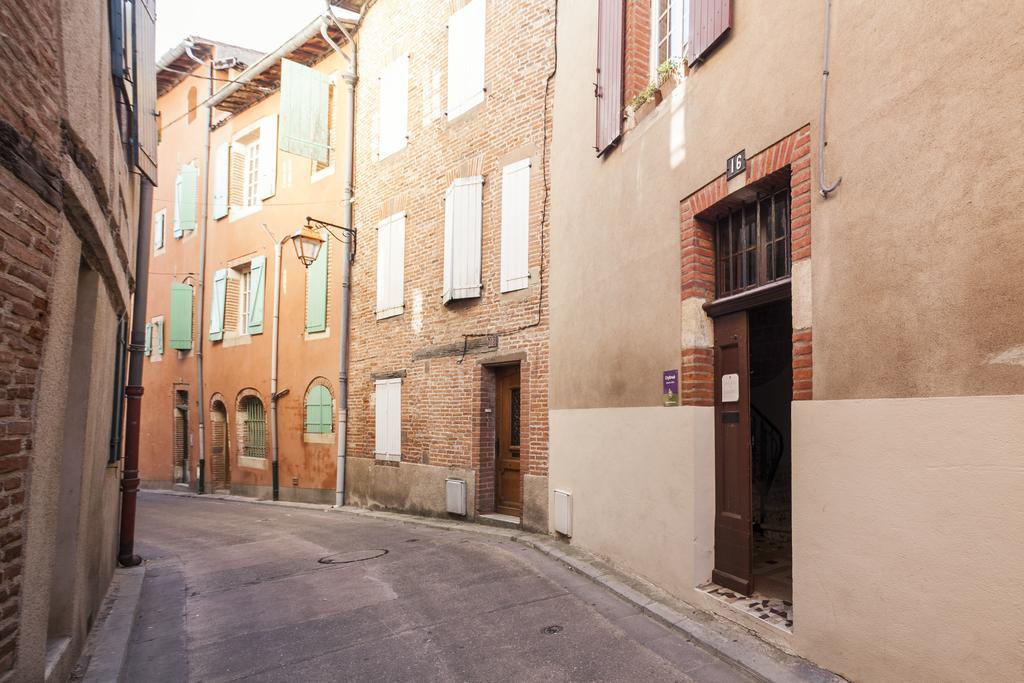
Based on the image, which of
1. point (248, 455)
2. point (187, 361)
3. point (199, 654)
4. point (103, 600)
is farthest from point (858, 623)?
point (187, 361)

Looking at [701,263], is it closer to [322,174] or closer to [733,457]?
[733,457]

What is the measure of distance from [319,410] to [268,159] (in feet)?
20.0

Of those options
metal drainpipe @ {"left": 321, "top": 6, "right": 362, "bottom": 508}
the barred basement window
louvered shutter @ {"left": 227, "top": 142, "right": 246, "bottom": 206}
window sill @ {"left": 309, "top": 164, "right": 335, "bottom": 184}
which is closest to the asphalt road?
metal drainpipe @ {"left": 321, "top": 6, "right": 362, "bottom": 508}

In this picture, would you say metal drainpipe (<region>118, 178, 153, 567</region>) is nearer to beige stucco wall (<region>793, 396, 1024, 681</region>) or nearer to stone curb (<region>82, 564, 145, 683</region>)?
stone curb (<region>82, 564, 145, 683</region>)

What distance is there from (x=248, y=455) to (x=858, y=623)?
13876 millimetres

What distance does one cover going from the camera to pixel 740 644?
416cm

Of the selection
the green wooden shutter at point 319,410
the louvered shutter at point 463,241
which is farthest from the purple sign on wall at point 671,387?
the green wooden shutter at point 319,410

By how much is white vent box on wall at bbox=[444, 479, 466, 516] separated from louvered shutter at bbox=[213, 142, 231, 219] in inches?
406

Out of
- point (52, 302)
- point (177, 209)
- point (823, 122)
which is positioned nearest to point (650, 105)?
point (823, 122)

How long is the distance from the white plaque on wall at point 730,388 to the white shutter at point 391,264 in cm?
705

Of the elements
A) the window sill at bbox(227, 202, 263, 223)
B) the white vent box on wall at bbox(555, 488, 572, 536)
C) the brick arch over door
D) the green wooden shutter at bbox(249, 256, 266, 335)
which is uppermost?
the window sill at bbox(227, 202, 263, 223)

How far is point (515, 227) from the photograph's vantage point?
356 inches

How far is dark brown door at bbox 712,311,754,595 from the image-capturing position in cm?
478

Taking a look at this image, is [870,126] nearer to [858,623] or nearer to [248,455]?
[858,623]
